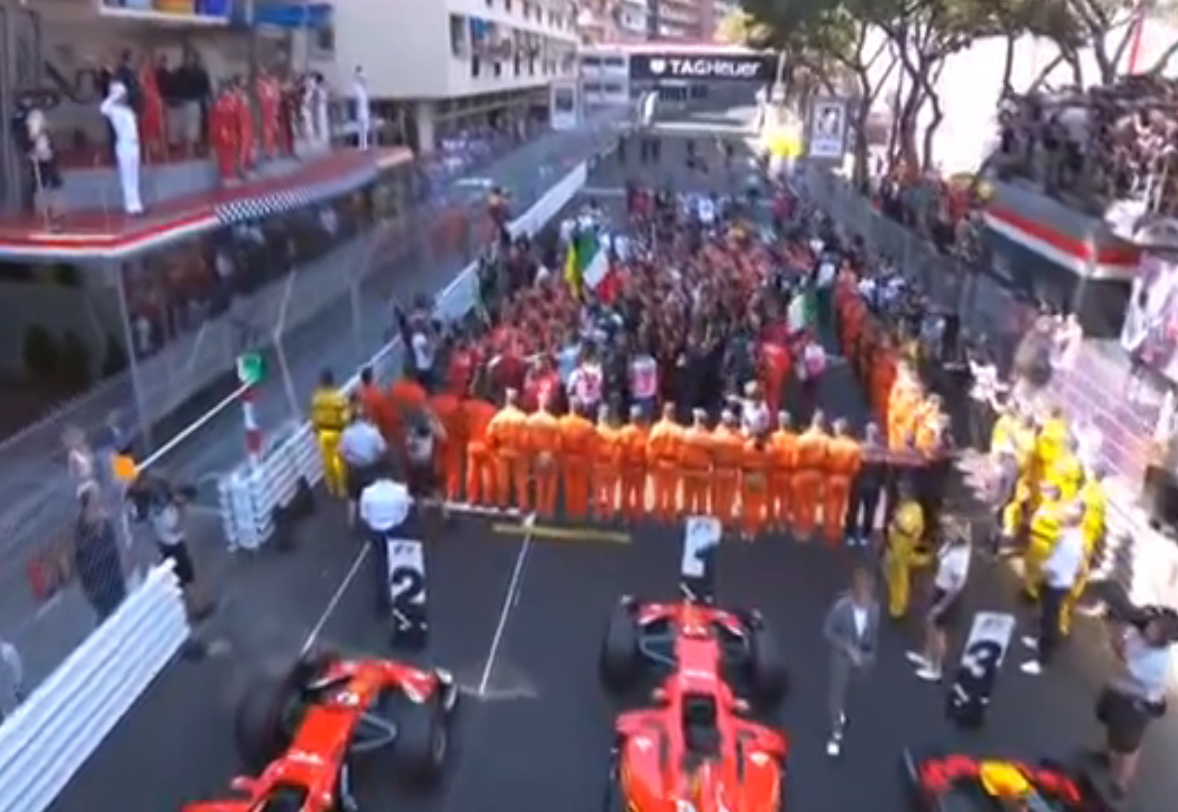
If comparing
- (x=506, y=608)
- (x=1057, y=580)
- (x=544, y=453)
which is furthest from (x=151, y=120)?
(x=1057, y=580)

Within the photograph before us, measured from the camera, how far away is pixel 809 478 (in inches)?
447

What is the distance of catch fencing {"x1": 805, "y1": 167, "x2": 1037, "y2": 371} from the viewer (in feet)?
54.3

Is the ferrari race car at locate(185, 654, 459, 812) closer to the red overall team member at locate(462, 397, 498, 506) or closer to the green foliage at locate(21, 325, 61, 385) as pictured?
the red overall team member at locate(462, 397, 498, 506)

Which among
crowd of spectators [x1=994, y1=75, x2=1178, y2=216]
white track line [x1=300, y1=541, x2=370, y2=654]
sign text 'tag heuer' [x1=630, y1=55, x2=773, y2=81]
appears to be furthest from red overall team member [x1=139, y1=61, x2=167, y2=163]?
sign text 'tag heuer' [x1=630, y1=55, x2=773, y2=81]

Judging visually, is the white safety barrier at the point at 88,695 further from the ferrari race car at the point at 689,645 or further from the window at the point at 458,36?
the window at the point at 458,36

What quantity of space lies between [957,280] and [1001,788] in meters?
13.1

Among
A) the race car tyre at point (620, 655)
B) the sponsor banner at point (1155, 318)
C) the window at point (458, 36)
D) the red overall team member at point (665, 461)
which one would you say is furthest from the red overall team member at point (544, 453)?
the window at point (458, 36)

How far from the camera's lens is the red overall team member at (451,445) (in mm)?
11906

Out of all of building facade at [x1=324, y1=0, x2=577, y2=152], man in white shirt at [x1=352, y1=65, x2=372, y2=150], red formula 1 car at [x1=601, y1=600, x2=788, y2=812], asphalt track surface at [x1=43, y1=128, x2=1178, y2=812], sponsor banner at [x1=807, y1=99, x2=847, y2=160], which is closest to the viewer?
red formula 1 car at [x1=601, y1=600, x2=788, y2=812]

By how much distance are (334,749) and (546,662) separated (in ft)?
8.62

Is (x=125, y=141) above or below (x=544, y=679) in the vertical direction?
above

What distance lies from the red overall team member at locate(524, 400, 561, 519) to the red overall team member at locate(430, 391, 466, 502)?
0.83 metres

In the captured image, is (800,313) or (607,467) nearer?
(607,467)

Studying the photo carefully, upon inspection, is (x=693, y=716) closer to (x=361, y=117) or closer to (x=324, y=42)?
(x=361, y=117)
